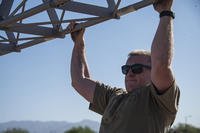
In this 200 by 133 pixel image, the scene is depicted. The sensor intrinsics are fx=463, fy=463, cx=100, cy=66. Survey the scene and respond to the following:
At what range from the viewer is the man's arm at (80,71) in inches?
164

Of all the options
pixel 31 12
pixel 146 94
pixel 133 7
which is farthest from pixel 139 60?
pixel 31 12

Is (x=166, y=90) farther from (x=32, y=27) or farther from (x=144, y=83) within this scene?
(x=32, y=27)

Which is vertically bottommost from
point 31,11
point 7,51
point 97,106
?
point 97,106

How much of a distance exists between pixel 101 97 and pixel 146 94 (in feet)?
2.28

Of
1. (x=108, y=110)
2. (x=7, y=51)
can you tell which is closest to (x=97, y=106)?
(x=108, y=110)

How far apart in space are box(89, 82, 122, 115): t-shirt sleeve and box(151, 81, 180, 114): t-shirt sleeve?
0.74m

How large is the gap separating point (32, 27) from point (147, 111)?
132 inches

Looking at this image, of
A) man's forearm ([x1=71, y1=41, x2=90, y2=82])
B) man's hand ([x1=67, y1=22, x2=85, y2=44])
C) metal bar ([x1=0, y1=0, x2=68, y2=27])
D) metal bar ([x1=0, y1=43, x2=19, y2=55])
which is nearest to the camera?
man's forearm ([x1=71, y1=41, x2=90, y2=82])

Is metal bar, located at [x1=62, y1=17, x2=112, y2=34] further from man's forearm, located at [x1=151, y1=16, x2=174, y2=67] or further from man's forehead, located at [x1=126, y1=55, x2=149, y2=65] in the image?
man's forearm, located at [x1=151, y1=16, x2=174, y2=67]

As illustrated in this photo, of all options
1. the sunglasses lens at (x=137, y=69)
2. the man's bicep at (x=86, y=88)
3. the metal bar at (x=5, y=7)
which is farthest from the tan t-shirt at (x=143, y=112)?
the metal bar at (x=5, y=7)

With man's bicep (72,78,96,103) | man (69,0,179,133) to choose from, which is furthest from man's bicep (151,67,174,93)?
man's bicep (72,78,96,103)

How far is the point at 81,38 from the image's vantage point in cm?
483

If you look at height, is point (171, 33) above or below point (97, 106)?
above

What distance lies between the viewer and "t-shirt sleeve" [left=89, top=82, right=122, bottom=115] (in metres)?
3.99
